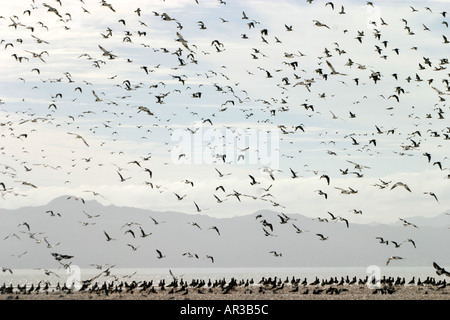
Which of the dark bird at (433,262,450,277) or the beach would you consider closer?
the dark bird at (433,262,450,277)

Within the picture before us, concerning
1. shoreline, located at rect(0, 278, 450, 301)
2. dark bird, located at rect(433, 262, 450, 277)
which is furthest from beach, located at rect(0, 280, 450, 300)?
dark bird, located at rect(433, 262, 450, 277)

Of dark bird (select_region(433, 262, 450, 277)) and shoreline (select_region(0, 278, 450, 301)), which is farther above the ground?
dark bird (select_region(433, 262, 450, 277))

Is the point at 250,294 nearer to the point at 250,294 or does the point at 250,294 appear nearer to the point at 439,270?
the point at 250,294

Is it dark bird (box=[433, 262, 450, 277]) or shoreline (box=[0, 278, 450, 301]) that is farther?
shoreline (box=[0, 278, 450, 301])

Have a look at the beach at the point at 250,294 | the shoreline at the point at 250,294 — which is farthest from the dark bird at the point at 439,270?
the beach at the point at 250,294

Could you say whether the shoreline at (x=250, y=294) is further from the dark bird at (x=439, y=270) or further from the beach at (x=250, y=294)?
the dark bird at (x=439, y=270)

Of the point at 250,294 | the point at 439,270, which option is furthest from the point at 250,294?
the point at 439,270

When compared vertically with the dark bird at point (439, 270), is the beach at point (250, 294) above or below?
below

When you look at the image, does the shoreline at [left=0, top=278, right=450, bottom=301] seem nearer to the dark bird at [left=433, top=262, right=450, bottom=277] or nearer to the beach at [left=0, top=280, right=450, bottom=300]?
the beach at [left=0, top=280, right=450, bottom=300]

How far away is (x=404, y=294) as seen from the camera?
63.8 m
